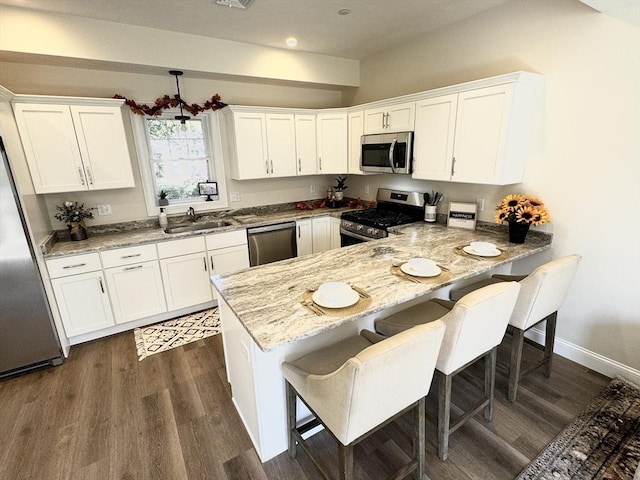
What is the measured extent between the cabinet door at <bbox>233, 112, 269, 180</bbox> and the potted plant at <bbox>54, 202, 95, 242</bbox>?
1.65 m

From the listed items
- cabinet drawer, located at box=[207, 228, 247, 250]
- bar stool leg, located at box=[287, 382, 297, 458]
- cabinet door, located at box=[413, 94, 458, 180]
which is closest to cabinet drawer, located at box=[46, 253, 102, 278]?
cabinet drawer, located at box=[207, 228, 247, 250]

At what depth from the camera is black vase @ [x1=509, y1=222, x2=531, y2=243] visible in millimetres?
2467

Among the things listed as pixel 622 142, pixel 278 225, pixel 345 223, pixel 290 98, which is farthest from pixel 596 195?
pixel 290 98

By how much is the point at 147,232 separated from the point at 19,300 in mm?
1185

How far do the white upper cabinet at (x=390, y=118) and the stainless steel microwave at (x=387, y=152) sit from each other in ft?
0.26

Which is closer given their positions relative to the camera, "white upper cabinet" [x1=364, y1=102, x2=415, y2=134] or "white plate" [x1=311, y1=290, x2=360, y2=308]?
"white plate" [x1=311, y1=290, x2=360, y2=308]

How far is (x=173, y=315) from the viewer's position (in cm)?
340

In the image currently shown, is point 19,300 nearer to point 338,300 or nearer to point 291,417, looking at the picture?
point 291,417

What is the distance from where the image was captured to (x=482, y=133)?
8.32 ft

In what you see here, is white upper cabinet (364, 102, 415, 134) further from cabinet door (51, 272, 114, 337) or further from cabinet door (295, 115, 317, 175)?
cabinet door (51, 272, 114, 337)

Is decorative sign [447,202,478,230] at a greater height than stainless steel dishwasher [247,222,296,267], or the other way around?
decorative sign [447,202,478,230]

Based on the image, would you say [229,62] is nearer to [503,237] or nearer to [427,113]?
[427,113]

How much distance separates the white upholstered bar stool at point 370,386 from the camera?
3.82 feet

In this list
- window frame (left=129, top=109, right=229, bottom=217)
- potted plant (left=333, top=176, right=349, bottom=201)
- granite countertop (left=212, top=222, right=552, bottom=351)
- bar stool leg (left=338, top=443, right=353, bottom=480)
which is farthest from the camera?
potted plant (left=333, top=176, right=349, bottom=201)
